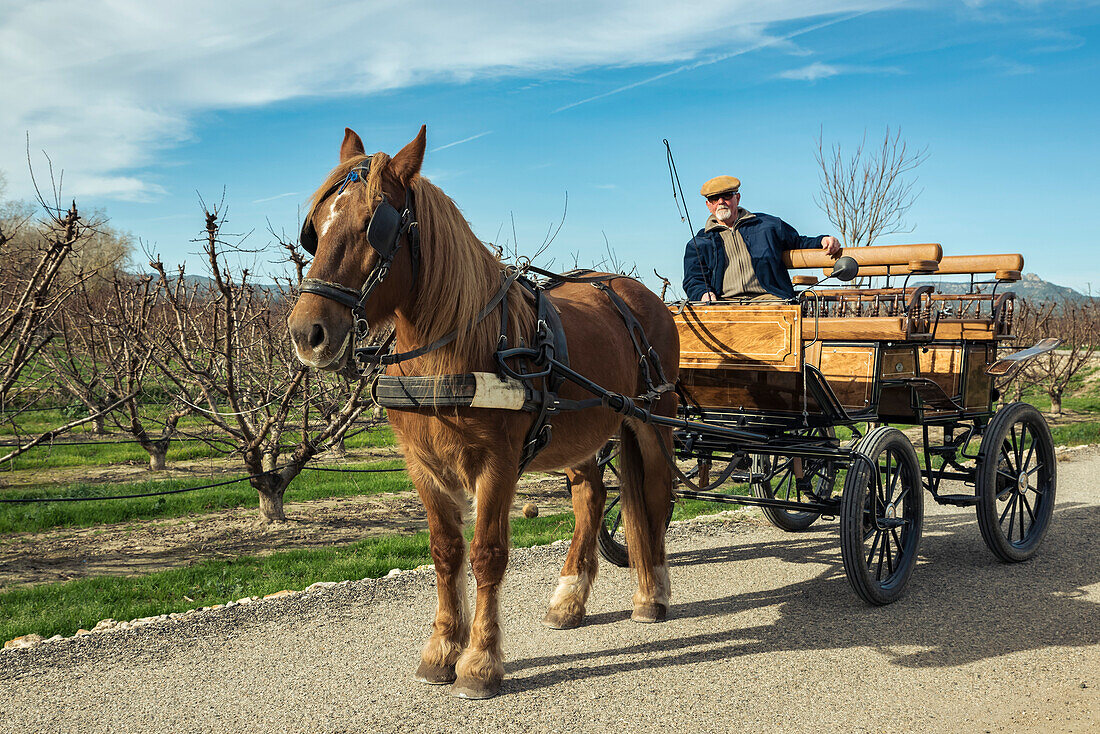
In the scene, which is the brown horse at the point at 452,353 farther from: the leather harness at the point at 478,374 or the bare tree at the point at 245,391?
the bare tree at the point at 245,391

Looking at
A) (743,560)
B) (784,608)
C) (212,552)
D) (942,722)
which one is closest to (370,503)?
(212,552)

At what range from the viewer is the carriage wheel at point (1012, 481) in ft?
16.6

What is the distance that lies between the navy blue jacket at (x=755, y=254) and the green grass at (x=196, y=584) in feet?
8.06

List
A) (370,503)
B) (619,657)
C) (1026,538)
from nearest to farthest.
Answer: (619,657) → (1026,538) → (370,503)

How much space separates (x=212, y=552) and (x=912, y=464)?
568cm

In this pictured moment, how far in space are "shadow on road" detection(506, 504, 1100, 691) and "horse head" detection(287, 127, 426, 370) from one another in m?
1.87

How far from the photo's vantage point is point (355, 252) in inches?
111

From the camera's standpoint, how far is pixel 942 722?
321 cm

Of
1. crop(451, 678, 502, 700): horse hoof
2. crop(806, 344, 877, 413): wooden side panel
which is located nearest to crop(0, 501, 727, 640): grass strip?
crop(451, 678, 502, 700): horse hoof

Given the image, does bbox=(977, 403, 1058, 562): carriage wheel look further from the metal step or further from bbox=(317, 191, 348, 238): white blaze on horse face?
bbox=(317, 191, 348, 238): white blaze on horse face

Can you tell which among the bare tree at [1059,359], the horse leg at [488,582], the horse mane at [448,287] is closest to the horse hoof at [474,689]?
the horse leg at [488,582]

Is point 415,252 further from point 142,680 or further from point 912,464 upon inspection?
point 912,464

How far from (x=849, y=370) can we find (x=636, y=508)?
Result: 1.74 metres

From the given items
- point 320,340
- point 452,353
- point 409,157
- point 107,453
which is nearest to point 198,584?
point 452,353
